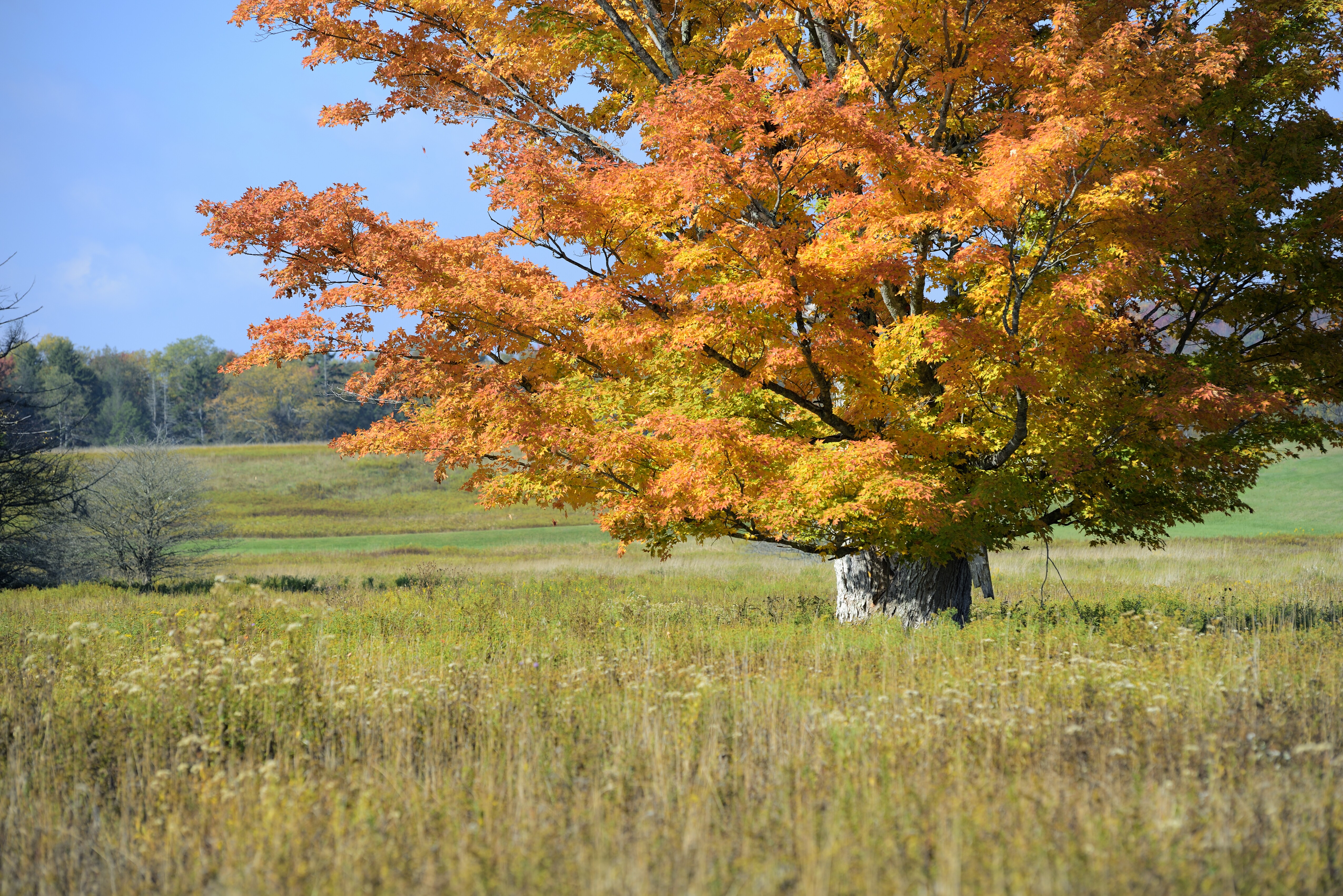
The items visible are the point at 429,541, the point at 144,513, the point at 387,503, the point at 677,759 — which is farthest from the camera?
the point at 387,503

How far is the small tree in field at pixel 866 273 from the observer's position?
367 inches

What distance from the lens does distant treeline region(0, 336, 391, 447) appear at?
91.5 meters

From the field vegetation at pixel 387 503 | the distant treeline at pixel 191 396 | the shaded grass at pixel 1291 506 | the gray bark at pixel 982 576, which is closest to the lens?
the gray bark at pixel 982 576

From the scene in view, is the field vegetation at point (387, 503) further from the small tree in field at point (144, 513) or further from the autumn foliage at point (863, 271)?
the autumn foliage at point (863, 271)

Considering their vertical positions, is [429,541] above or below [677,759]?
below

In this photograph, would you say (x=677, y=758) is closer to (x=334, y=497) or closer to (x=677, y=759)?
(x=677, y=759)

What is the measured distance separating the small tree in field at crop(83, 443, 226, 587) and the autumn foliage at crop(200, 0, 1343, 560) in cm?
1350

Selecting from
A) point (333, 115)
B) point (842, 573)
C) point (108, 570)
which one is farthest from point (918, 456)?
point (108, 570)

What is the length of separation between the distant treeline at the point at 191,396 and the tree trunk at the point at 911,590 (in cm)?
8605

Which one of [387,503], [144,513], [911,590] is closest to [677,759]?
[911,590]

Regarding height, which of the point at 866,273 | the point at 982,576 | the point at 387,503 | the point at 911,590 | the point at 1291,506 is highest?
the point at 866,273

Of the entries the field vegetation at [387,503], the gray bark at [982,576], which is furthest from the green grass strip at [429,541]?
the gray bark at [982,576]

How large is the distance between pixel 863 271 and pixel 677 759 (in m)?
5.77

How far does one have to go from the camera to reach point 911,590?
1269 cm
